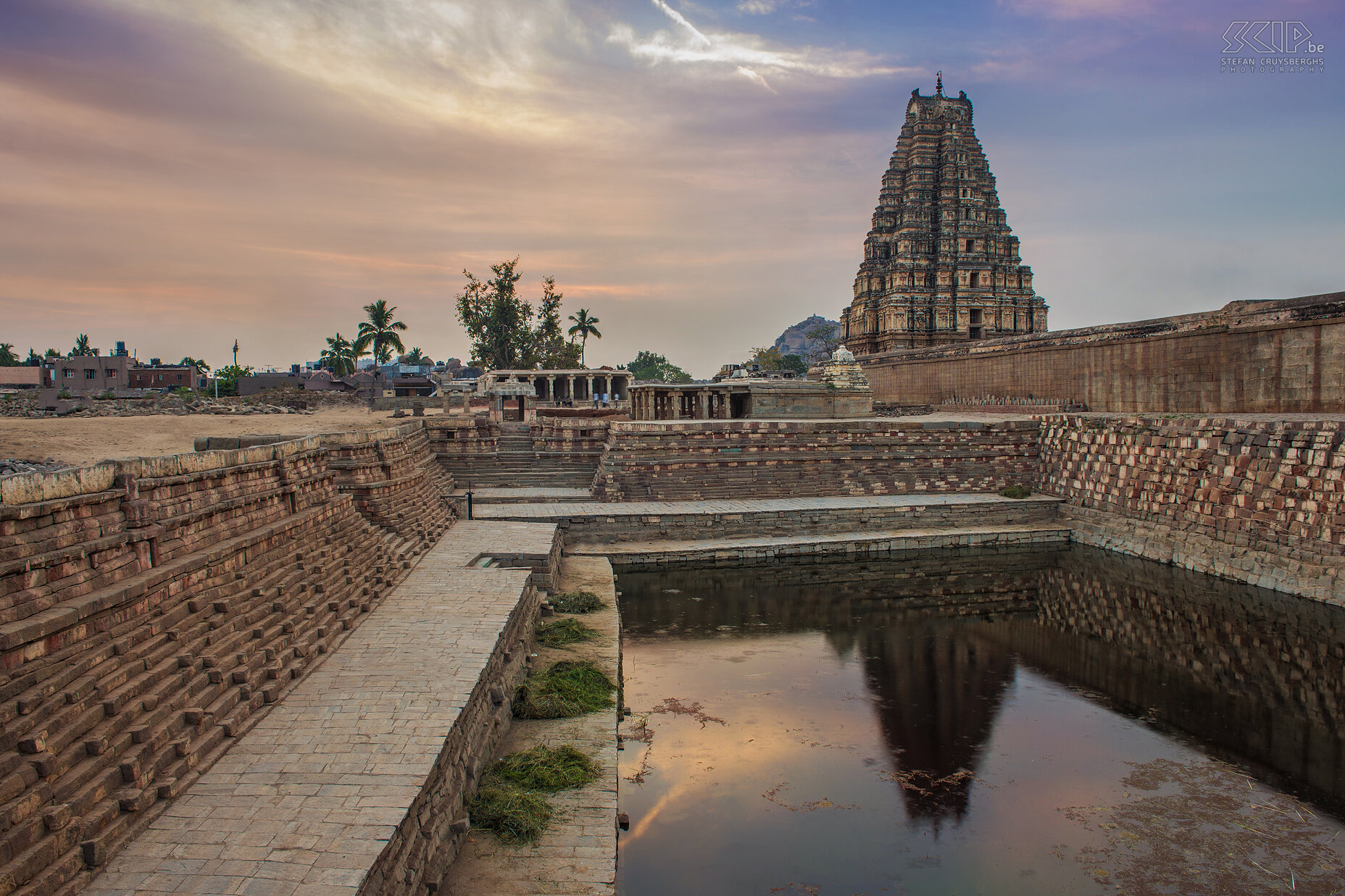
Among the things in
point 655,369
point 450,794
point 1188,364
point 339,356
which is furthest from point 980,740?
point 655,369

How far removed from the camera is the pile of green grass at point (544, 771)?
6309 mm

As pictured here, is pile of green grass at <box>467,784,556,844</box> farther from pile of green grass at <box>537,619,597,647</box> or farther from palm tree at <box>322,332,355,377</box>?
palm tree at <box>322,332,355,377</box>

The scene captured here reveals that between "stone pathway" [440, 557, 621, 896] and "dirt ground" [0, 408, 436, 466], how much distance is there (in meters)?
4.47

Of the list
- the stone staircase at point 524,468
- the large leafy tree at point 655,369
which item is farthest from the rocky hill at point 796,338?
the stone staircase at point 524,468

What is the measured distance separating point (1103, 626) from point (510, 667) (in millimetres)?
9593

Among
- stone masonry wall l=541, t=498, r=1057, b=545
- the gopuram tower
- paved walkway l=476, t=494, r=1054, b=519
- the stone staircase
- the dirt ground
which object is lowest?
stone masonry wall l=541, t=498, r=1057, b=545

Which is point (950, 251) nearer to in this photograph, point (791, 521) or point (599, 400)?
point (599, 400)

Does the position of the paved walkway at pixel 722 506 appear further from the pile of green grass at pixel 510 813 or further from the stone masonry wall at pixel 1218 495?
the pile of green grass at pixel 510 813

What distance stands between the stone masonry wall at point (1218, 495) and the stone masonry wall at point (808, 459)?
179 centimetres

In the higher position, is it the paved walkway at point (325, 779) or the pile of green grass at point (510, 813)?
the paved walkway at point (325, 779)

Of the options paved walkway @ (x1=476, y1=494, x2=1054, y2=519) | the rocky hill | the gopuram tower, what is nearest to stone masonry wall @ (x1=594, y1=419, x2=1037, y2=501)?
paved walkway @ (x1=476, y1=494, x2=1054, y2=519)

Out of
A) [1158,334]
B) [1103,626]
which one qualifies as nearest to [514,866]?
[1103,626]

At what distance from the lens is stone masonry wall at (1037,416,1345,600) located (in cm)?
1302

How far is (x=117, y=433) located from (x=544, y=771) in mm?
11313
